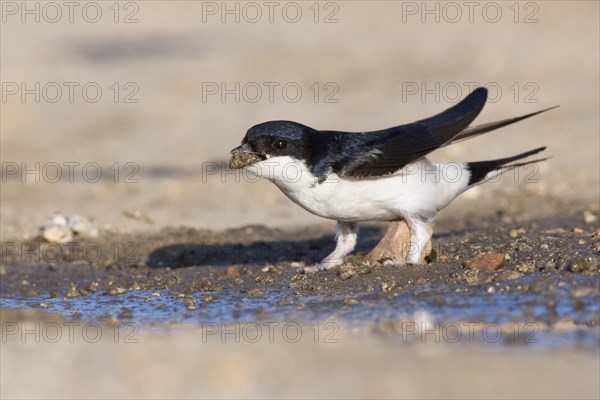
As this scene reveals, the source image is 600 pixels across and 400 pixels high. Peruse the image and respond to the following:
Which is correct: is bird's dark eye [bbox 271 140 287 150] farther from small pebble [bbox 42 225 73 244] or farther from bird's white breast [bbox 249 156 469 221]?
small pebble [bbox 42 225 73 244]

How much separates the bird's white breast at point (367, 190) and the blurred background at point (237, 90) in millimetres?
2803

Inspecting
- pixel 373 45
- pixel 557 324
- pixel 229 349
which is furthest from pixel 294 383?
pixel 373 45

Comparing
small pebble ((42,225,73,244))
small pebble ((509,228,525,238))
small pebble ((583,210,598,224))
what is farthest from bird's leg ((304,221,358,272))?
small pebble ((42,225,73,244))

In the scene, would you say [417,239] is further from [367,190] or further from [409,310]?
[409,310]

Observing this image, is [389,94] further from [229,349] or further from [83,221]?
[229,349]

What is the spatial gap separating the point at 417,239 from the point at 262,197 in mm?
3731

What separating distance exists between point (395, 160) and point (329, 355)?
2.12m

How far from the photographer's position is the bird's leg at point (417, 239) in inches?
271

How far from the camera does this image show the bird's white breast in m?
6.59

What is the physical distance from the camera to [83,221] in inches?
375

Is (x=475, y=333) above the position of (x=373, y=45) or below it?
below

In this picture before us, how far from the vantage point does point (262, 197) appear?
1048 cm

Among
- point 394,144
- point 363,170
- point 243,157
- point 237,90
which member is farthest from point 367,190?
point 237,90

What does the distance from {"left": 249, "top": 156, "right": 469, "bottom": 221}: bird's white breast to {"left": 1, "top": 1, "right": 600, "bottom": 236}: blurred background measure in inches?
110
